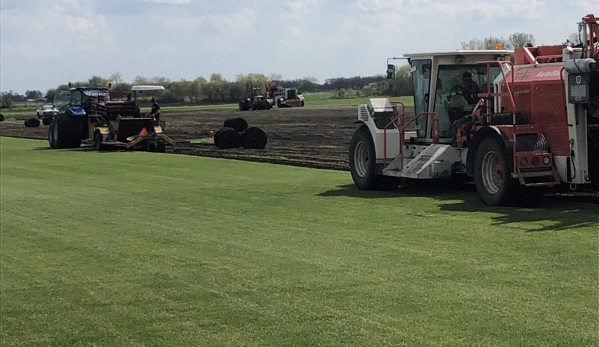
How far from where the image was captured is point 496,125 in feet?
40.0

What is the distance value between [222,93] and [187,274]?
118852 millimetres

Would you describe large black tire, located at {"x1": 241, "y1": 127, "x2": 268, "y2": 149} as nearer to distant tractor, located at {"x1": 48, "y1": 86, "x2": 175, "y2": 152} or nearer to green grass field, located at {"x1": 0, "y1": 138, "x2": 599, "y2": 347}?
distant tractor, located at {"x1": 48, "y1": 86, "x2": 175, "y2": 152}

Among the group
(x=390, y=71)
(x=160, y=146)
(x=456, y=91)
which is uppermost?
(x=390, y=71)

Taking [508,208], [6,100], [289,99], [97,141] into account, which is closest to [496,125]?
[508,208]

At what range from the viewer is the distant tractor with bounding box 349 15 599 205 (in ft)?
36.5

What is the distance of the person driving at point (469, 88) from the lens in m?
14.4

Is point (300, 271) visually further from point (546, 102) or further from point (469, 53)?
point (469, 53)

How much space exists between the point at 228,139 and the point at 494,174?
16.2 metres

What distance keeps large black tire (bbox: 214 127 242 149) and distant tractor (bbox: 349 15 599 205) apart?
12.1 metres

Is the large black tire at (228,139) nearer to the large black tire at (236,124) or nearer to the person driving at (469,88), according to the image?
the large black tire at (236,124)

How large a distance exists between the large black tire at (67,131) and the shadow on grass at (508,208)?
56.5ft

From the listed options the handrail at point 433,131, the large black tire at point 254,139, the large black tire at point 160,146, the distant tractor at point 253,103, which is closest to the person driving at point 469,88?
the handrail at point 433,131

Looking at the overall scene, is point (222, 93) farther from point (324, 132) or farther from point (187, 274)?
point (187, 274)

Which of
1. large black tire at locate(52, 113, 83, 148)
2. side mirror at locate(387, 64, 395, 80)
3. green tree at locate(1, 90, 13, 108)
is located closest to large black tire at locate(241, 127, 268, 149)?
large black tire at locate(52, 113, 83, 148)
